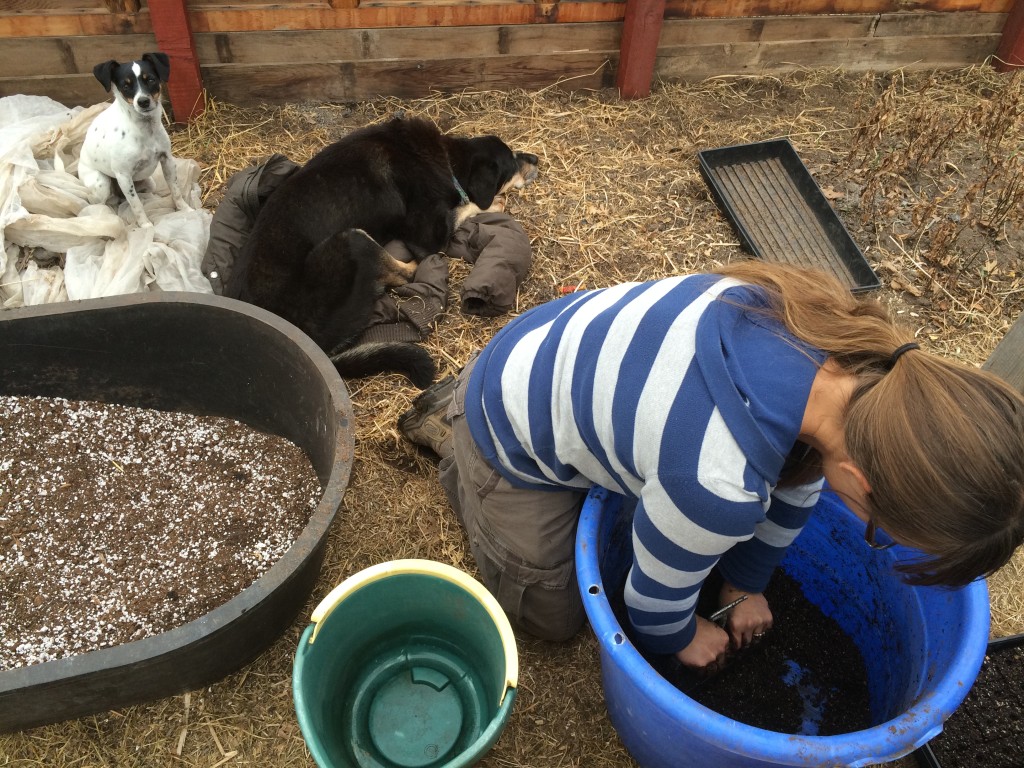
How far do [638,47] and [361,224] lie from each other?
211 centimetres

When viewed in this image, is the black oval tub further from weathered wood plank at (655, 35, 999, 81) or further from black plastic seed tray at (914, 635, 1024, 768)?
weathered wood plank at (655, 35, 999, 81)

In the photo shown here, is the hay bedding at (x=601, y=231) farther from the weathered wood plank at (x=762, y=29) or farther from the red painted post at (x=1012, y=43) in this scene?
the weathered wood plank at (x=762, y=29)

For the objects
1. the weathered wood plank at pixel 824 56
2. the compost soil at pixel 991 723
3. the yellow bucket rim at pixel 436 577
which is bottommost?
the compost soil at pixel 991 723

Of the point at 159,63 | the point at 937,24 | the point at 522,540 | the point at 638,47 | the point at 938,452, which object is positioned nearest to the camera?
the point at 938,452

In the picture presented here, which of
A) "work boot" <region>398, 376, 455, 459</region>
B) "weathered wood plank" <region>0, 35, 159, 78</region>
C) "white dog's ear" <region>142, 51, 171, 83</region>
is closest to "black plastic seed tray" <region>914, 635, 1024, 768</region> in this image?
"work boot" <region>398, 376, 455, 459</region>

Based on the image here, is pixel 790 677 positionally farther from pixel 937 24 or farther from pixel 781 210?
pixel 937 24

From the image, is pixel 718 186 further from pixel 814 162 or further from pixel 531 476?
pixel 531 476

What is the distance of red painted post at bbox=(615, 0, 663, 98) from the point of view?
4340 mm

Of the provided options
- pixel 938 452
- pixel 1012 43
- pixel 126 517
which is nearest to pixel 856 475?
pixel 938 452

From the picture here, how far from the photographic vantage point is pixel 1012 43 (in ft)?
16.6

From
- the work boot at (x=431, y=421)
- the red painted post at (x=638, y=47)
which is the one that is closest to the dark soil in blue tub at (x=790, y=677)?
the work boot at (x=431, y=421)

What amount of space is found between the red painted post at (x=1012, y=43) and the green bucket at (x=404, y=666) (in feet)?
17.5

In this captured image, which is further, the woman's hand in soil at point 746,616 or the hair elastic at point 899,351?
the woman's hand in soil at point 746,616

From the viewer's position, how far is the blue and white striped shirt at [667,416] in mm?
1468
